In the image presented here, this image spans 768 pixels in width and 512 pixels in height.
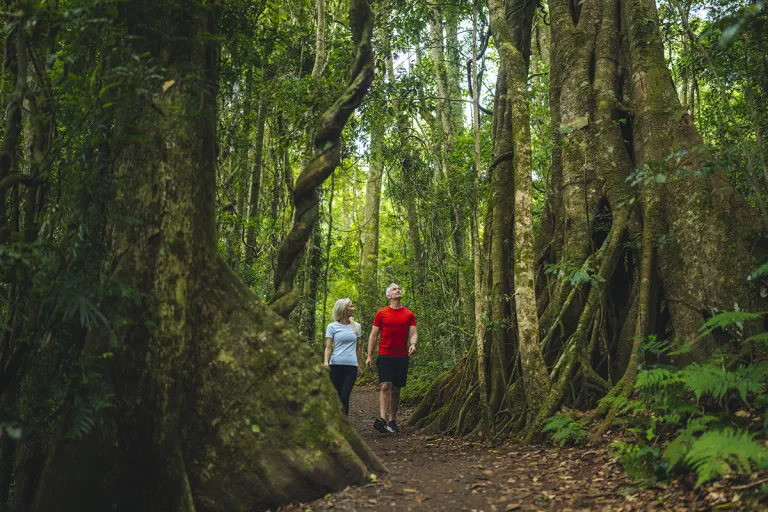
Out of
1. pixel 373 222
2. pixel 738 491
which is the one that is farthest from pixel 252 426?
pixel 373 222

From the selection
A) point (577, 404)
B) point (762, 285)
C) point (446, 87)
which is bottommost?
point (577, 404)

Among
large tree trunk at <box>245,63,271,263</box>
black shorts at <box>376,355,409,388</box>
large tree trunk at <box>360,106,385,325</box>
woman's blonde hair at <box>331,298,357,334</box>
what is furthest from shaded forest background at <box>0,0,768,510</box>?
large tree trunk at <box>360,106,385,325</box>

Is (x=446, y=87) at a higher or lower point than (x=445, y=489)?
higher

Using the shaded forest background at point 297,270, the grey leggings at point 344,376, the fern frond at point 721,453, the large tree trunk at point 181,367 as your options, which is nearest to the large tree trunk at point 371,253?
the shaded forest background at point 297,270

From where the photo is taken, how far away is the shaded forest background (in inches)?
163

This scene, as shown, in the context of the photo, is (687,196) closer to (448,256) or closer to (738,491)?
(738,491)

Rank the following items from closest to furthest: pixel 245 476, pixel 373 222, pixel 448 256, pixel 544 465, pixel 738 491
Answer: pixel 738 491 < pixel 245 476 < pixel 544 465 < pixel 448 256 < pixel 373 222

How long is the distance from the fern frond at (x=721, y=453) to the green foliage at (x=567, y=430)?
1.95 m

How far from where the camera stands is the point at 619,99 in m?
7.58

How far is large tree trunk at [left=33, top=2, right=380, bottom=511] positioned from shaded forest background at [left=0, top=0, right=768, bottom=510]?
0.06 ft

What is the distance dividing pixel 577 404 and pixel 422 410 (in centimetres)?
318

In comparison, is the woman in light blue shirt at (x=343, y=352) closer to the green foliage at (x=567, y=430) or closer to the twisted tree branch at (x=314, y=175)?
the twisted tree branch at (x=314, y=175)

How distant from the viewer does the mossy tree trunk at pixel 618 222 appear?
5.75 m

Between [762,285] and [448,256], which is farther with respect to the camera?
[448,256]
